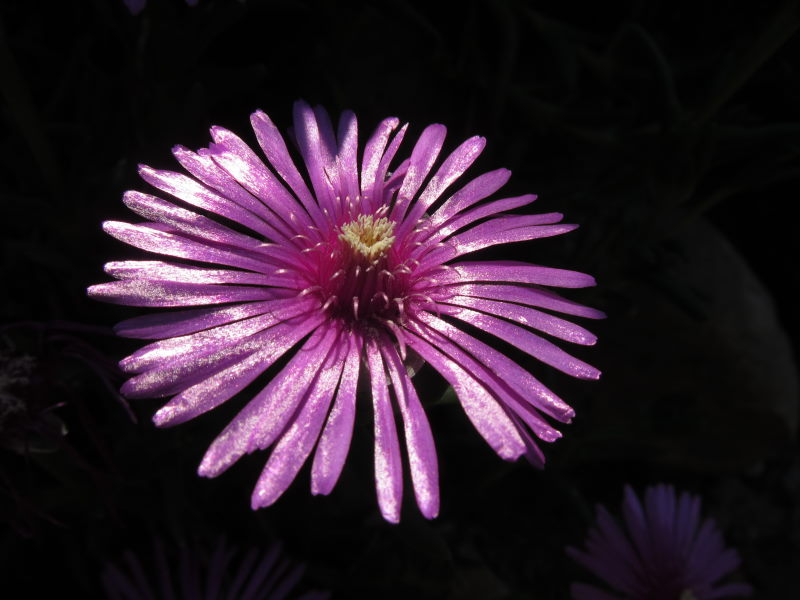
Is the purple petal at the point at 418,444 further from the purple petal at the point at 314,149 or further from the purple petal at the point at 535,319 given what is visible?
the purple petal at the point at 314,149

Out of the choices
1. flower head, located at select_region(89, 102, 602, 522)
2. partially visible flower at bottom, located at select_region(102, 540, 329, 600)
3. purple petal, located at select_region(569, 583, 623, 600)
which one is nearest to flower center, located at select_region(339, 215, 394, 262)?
flower head, located at select_region(89, 102, 602, 522)

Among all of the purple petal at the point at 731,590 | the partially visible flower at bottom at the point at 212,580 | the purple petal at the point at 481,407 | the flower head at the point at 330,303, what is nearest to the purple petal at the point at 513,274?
the flower head at the point at 330,303

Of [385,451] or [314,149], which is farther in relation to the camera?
[314,149]

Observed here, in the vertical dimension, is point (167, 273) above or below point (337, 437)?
above

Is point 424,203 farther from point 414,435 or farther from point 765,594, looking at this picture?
point 765,594

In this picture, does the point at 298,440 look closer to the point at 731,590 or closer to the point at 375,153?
the point at 375,153

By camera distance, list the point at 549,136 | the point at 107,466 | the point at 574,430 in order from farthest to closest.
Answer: the point at 549,136 < the point at 574,430 < the point at 107,466

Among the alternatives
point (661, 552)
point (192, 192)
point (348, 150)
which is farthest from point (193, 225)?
point (661, 552)

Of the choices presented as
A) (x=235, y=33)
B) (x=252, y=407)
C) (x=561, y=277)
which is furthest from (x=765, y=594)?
(x=235, y=33)
